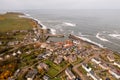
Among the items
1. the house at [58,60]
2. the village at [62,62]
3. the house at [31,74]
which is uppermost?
the house at [31,74]

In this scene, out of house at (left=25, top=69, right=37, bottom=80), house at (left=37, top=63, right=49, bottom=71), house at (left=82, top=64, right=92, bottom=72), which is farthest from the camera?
house at (left=82, top=64, right=92, bottom=72)

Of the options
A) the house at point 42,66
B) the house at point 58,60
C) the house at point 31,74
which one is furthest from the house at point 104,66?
the house at point 31,74

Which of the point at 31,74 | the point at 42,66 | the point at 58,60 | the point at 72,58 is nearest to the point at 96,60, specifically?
the point at 72,58

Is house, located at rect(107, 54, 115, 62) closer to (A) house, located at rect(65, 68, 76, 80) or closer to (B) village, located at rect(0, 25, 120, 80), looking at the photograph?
(B) village, located at rect(0, 25, 120, 80)

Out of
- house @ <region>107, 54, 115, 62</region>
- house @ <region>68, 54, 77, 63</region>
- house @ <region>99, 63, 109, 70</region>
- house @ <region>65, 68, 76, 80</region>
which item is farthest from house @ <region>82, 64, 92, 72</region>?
house @ <region>107, 54, 115, 62</region>

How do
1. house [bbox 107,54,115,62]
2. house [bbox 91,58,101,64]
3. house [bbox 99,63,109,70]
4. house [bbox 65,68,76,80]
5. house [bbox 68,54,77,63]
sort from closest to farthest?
house [bbox 65,68,76,80] < house [bbox 99,63,109,70] < house [bbox 91,58,101,64] < house [bbox 68,54,77,63] < house [bbox 107,54,115,62]

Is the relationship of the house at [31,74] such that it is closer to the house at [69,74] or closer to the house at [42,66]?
the house at [42,66]

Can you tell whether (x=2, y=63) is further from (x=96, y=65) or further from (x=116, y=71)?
(x=116, y=71)

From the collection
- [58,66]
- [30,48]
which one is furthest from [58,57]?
[30,48]

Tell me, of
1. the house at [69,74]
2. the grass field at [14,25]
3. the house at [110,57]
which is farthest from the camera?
the grass field at [14,25]

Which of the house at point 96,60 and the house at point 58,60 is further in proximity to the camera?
the house at point 96,60

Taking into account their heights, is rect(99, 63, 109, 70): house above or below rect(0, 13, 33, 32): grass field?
above

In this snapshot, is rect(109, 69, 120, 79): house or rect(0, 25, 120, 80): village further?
rect(0, 25, 120, 80): village
